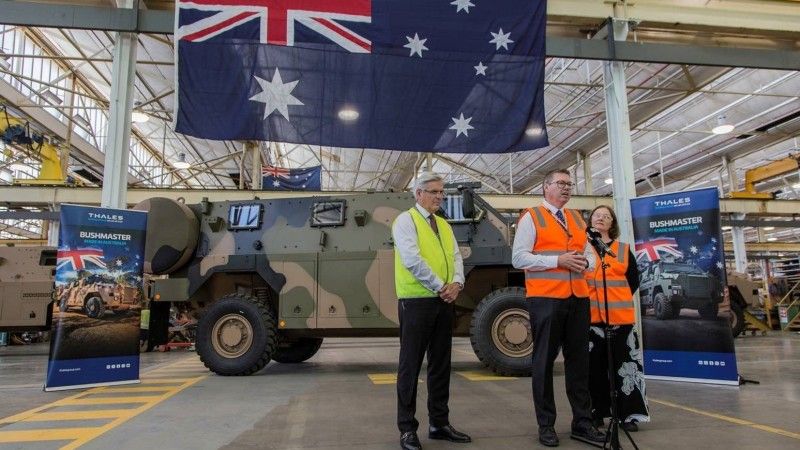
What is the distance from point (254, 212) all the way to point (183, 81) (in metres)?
2.09

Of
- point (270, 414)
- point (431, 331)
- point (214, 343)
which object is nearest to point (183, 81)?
point (214, 343)

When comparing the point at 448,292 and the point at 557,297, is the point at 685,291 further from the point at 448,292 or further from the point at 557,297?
the point at 448,292

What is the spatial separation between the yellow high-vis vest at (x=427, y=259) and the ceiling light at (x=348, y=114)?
3.41 metres

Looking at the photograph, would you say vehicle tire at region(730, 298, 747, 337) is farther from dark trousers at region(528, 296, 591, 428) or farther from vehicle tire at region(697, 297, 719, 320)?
dark trousers at region(528, 296, 591, 428)

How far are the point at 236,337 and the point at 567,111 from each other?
1242cm

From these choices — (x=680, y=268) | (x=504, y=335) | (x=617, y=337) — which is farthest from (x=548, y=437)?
(x=680, y=268)

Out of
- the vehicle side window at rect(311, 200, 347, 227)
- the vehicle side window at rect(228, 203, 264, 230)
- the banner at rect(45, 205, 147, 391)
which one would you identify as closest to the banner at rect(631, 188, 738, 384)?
the vehicle side window at rect(311, 200, 347, 227)

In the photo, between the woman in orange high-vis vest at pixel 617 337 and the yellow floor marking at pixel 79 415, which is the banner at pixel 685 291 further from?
the yellow floor marking at pixel 79 415

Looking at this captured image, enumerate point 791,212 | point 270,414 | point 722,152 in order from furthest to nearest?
point 722,152 < point 791,212 < point 270,414

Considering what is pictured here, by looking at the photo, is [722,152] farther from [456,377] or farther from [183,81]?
[183,81]

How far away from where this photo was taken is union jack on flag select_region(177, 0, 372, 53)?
6.75 metres

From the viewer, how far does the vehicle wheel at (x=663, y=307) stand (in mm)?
6281

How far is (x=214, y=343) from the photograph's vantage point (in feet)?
23.2

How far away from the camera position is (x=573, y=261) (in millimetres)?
3381
